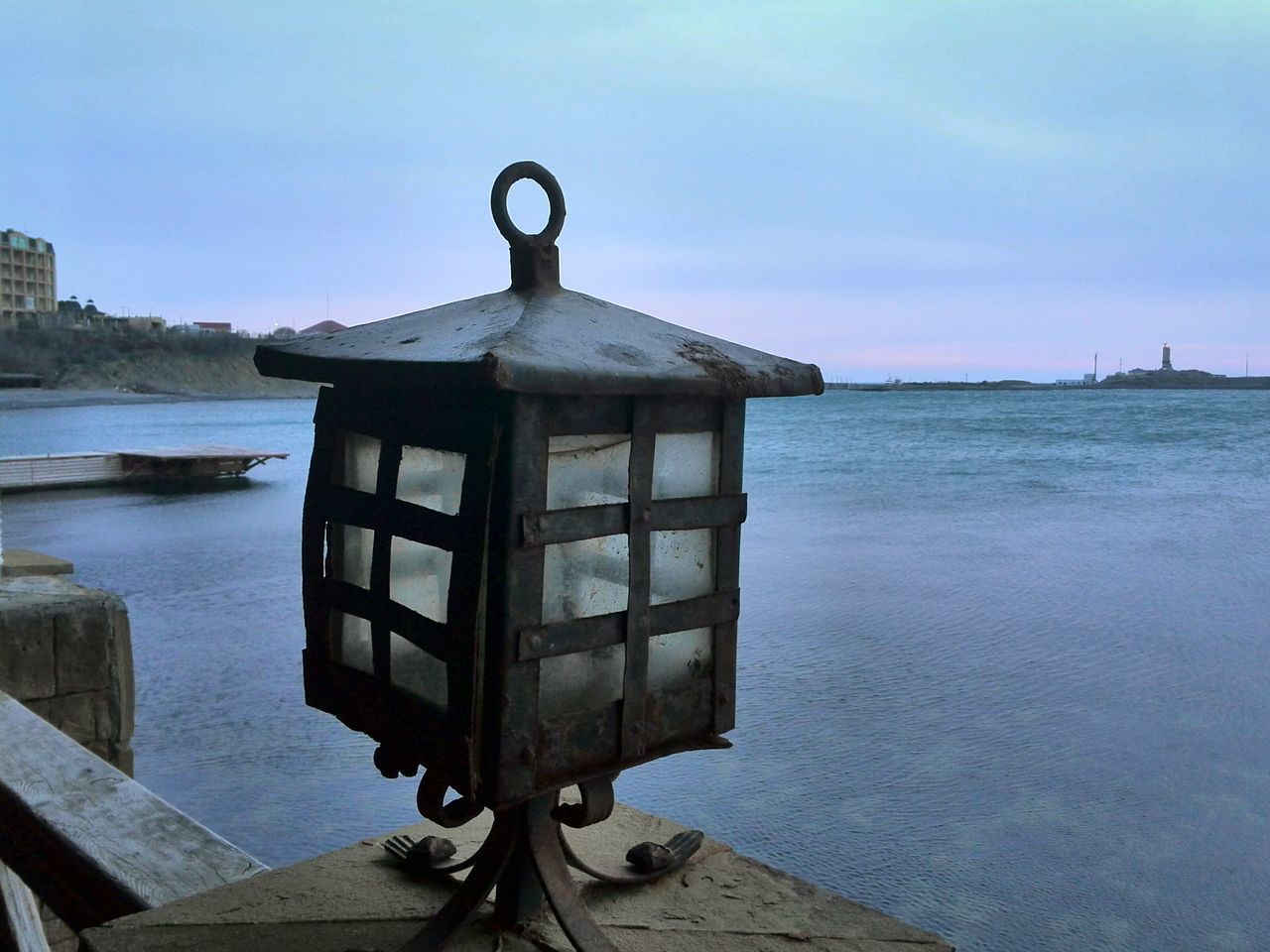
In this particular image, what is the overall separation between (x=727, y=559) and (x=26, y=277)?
307 feet

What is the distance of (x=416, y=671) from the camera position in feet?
3.92

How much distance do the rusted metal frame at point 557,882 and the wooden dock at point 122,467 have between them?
1809cm

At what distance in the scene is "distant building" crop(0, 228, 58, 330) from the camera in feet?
252

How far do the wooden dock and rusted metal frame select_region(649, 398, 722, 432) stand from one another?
716 inches

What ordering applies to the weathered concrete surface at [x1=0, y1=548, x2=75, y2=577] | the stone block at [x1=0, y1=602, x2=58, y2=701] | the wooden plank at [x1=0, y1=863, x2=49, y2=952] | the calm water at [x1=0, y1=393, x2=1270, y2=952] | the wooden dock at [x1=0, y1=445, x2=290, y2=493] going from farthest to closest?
the wooden dock at [x1=0, y1=445, x2=290, y2=493] → the calm water at [x1=0, y1=393, x2=1270, y2=952] → the weathered concrete surface at [x1=0, y1=548, x2=75, y2=577] → the stone block at [x1=0, y1=602, x2=58, y2=701] → the wooden plank at [x1=0, y1=863, x2=49, y2=952]

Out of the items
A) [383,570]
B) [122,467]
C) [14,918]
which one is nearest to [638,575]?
[383,570]

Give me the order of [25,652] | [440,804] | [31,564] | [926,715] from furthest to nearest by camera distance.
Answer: [926,715] → [31,564] → [25,652] → [440,804]

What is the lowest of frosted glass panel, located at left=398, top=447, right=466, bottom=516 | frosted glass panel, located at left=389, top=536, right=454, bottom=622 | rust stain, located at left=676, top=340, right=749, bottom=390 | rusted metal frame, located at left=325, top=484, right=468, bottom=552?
frosted glass panel, located at left=389, top=536, right=454, bottom=622

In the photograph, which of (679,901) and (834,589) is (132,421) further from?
(679,901)

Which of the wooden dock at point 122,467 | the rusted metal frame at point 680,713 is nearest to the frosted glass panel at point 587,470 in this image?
the rusted metal frame at point 680,713

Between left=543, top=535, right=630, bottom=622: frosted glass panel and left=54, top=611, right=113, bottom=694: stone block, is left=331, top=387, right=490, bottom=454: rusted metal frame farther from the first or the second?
left=54, top=611, right=113, bottom=694: stone block

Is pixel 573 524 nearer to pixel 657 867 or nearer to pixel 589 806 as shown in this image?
pixel 589 806

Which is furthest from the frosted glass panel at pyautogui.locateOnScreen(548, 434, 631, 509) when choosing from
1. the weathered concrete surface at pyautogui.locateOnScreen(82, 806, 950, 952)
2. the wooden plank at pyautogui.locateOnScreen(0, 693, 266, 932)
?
the wooden plank at pyautogui.locateOnScreen(0, 693, 266, 932)

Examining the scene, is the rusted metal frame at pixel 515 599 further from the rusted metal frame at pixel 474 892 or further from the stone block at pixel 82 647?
the stone block at pixel 82 647
